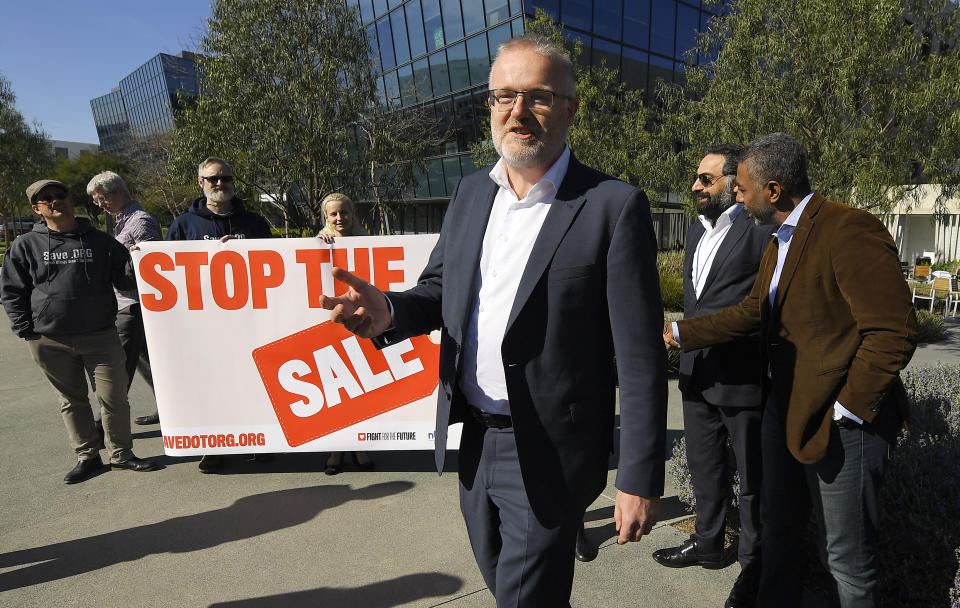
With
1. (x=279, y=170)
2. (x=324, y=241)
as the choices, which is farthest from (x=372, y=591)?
(x=279, y=170)

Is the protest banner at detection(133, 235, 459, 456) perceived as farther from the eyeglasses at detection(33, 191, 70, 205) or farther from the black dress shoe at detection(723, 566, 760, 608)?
the black dress shoe at detection(723, 566, 760, 608)

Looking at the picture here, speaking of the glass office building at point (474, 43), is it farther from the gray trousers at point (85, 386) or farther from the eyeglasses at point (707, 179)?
the eyeglasses at point (707, 179)

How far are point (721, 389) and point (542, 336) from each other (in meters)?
1.55

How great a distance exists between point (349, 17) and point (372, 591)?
1374 cm

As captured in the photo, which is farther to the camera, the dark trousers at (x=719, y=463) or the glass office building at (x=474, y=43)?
the glass office building at (x=474, y=43)

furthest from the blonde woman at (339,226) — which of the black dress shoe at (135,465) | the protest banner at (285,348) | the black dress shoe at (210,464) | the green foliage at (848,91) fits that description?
the green foliage at (848,91)

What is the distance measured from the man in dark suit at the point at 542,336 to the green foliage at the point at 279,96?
1213 cm

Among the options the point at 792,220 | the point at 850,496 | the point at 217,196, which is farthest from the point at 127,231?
the point at 850,496

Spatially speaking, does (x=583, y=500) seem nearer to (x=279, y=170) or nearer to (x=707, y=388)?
(x=707, y=388)

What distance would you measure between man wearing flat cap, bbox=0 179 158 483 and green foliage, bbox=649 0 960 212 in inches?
336

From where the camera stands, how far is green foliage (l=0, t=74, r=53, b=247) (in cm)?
2948

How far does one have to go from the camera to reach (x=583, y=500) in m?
1.77

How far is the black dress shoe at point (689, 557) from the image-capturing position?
9.84ft

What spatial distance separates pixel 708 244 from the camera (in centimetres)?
314
